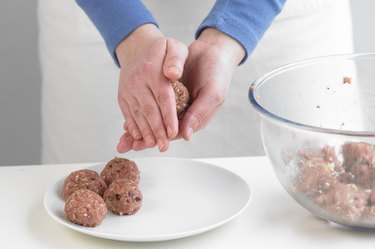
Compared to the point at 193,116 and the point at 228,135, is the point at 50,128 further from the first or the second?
the point at 193,116

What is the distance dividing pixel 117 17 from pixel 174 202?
0.33 meters

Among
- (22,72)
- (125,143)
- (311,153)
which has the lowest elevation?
(22,72)

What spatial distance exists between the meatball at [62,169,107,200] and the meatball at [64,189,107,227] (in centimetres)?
5

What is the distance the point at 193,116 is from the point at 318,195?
22cm

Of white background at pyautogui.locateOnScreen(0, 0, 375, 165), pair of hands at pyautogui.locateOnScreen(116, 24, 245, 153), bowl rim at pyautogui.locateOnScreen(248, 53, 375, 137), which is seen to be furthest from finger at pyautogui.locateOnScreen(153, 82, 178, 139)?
white background at pyautogui.locateOnScreen(0, 0, 375, 165)

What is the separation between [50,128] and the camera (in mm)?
1622

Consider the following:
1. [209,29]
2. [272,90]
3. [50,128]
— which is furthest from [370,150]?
[50,128]

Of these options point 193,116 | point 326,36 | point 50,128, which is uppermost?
point 193,116

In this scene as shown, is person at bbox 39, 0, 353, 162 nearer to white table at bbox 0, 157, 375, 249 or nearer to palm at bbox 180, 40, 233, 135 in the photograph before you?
palm at bbox 180, 40, 233, 135

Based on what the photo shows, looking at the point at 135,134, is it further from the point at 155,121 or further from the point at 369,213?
the point at 369,213

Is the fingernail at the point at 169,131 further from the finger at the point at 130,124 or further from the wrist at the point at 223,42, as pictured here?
the wrist at the point at 223,42

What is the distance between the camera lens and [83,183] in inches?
41.3

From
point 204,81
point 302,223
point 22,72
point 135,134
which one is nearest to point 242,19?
point 204,81

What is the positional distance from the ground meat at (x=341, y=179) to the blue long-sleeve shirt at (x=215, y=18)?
0.32 m
